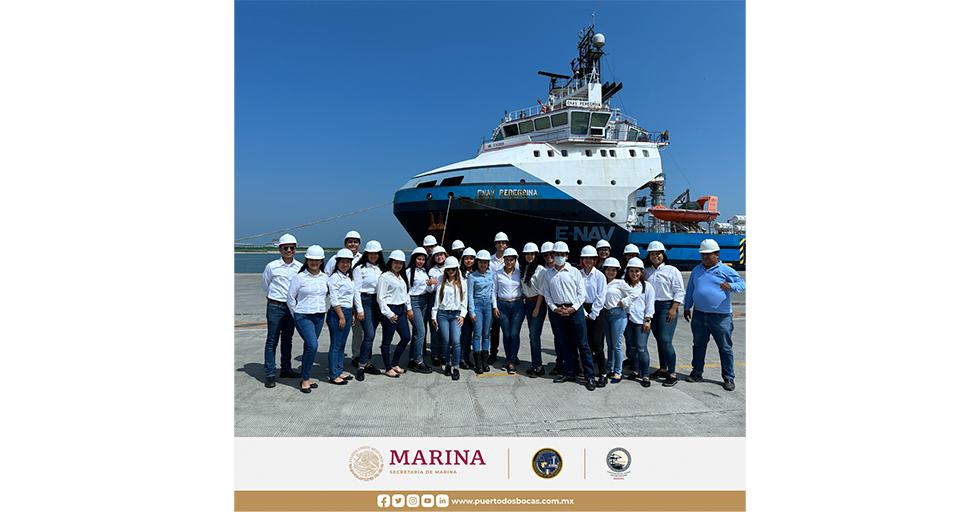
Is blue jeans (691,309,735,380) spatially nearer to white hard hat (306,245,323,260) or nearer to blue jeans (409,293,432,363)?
blue jeans (409,293,432,363)

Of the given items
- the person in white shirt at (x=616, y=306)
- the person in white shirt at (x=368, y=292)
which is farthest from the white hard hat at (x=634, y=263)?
the person in white shirt at (x=368, y=292)

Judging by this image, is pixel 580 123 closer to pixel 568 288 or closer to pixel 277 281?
pixel 568 288

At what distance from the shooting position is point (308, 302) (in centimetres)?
374

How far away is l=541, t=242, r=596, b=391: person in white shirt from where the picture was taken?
3.95 m

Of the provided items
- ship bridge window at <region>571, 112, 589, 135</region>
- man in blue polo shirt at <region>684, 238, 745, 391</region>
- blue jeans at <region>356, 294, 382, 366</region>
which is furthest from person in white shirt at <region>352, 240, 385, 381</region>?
ship bridge window at <region>571, 112, 589, 135</region>

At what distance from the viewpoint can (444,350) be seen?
15.0 ft

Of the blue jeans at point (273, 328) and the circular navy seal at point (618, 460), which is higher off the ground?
the blue jeans at point (273, 328)

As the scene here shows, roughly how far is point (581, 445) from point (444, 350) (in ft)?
6.98

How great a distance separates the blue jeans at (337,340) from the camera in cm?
399

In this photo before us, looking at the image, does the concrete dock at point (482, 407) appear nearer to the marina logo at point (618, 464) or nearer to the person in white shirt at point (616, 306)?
the marina logo at point (618, 464)

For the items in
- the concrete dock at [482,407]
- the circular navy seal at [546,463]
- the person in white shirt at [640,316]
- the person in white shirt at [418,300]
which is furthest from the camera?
the person in white shirt at [418,300]

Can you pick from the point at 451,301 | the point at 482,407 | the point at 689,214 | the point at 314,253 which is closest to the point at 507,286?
the point at 451,301

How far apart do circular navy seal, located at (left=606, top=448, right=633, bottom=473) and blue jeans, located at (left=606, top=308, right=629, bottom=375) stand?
1.30 m

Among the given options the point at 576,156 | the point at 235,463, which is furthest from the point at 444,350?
the point at 576,156
